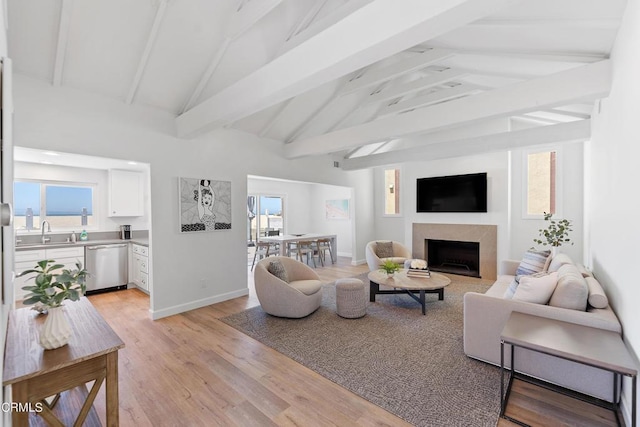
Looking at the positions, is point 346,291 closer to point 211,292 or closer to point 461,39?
point 211,292

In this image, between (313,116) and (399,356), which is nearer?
(399,356)

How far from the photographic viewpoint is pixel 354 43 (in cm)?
198

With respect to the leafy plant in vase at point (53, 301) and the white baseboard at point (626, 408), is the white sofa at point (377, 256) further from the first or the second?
the leafy plant in vase at point (53, 301)

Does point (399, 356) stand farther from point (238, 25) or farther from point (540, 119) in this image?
point (540, 119)

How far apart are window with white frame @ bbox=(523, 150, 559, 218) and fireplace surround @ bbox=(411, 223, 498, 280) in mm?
783

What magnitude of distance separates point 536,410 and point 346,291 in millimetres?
2094

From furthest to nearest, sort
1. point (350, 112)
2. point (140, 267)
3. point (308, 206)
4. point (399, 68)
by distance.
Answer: point (308, 206) → point (350, 112) → point (140, 267) → point (399, 68)

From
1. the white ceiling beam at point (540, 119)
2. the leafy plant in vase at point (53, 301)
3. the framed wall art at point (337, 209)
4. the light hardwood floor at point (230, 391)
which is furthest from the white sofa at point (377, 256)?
the leafy plant in vase at point (53, 301)

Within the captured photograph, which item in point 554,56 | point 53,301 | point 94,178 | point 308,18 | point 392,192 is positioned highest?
point 308,18

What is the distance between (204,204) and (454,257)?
5.52 m

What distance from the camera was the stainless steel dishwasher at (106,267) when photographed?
4.86 m

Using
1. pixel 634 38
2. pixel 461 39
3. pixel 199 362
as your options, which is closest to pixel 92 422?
pixel 199 362

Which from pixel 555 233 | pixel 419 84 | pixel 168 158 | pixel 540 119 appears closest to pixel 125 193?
pixel 168 158

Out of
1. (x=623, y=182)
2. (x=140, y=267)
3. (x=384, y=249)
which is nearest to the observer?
(x=623, y=182)
